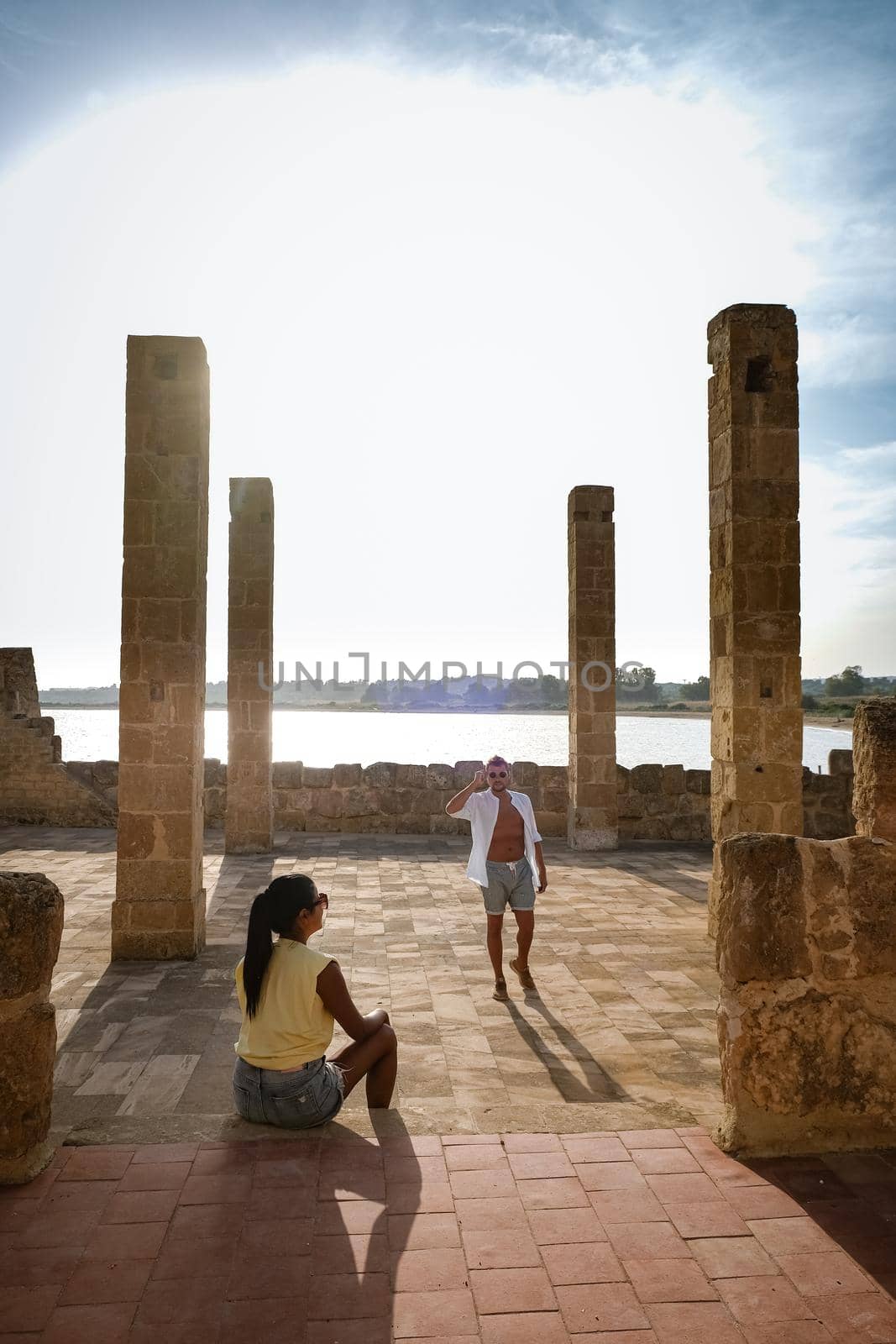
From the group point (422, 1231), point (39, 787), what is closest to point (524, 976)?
point (422, 1231)

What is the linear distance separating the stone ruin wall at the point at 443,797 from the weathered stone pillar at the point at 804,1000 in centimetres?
1015

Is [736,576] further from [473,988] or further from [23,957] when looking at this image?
[23,957]

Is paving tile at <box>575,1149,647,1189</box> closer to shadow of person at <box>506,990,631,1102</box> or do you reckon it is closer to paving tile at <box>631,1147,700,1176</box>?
paving tile at <box>631,1147,700,1176</box>

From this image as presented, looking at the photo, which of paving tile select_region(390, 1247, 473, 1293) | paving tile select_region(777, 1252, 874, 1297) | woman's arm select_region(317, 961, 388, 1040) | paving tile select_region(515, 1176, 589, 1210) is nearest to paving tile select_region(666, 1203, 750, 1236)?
paving tile select_region(777, 1252, 874, 1297)

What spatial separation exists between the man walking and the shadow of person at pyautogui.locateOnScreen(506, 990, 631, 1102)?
0.52 meters

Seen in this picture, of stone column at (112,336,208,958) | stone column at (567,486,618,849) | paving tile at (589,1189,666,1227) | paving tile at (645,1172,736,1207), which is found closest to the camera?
paving tile at (589,1189,666,1227)

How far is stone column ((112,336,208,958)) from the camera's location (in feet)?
24.2

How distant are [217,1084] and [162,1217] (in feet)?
5.18

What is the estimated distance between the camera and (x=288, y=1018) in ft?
12.0

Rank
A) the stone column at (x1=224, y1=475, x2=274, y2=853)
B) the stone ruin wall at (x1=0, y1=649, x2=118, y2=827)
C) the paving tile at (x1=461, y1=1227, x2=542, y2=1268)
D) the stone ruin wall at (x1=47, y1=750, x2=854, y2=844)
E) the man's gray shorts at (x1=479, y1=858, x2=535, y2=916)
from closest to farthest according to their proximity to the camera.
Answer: the paving tile at (x1=461, y1=1227, x2=542, y2=1268)
the man's gray shorts at (x1=479, y1=858, x2=535, y2=916)
the stone column at (x1=224, y1=475, x2=274, y2=853)
the stone ruin wall at (x1=47, y1=750, x2=854, y2=844)
the stone ruin wall at (x1=0, y1=649, x2=118, y2=827)

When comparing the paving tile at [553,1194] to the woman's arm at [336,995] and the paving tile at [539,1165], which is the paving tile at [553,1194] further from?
the woman's arm at [336,995]

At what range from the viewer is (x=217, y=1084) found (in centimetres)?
459

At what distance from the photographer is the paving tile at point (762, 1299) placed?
2.58 m

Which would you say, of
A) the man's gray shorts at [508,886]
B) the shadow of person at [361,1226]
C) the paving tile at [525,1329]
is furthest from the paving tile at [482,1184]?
the man's gray shorts at [508,886]
